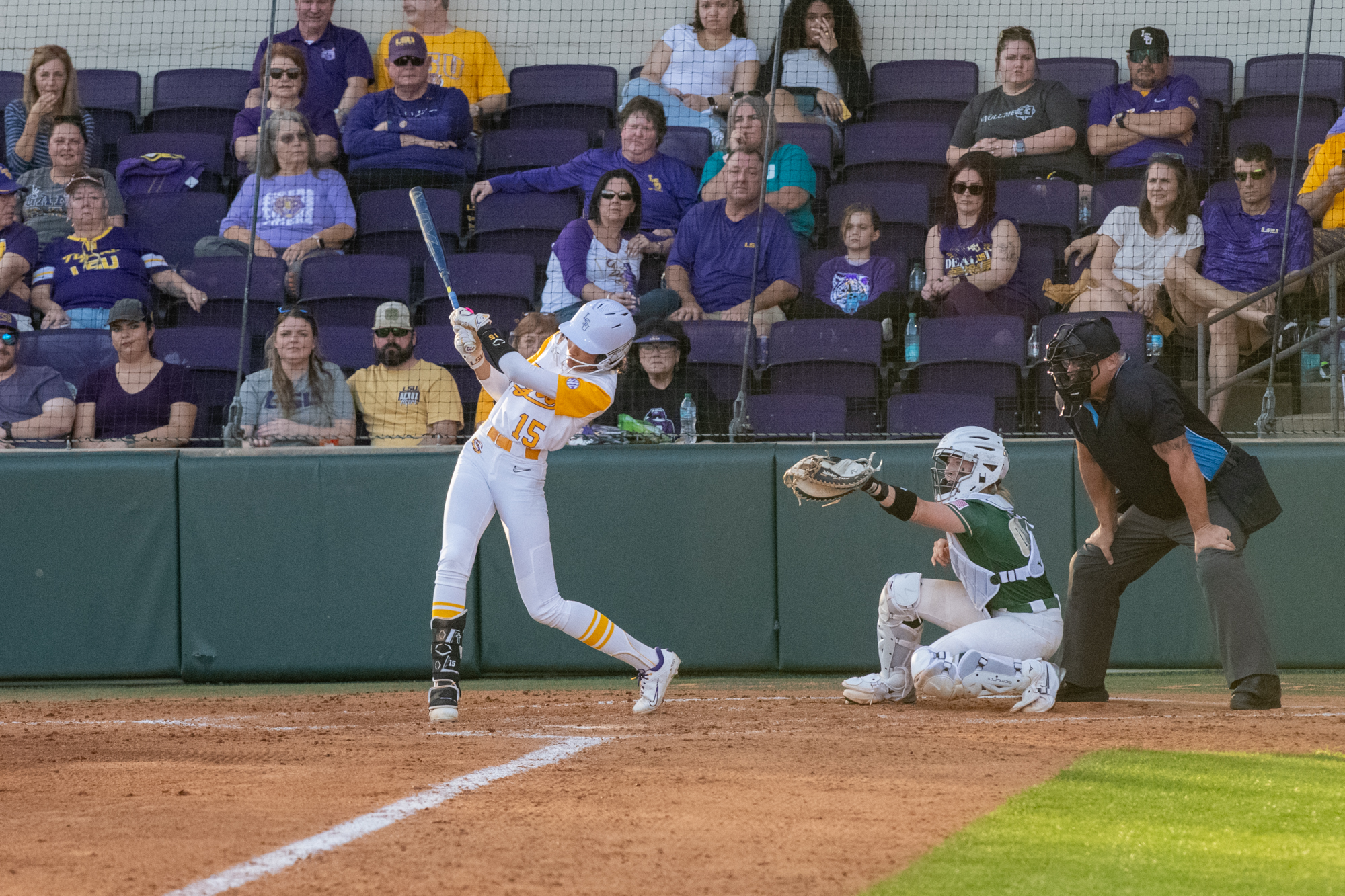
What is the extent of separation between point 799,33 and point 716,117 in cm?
99

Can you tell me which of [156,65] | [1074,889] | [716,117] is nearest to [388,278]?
[716,117]

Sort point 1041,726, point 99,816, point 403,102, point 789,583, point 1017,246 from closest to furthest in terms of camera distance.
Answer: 1. point 99,816
2. point 1041,726
3. point 789,583
4. point 1017,246
5. point 403,102

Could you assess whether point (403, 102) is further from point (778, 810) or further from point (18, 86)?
point (778, 810)

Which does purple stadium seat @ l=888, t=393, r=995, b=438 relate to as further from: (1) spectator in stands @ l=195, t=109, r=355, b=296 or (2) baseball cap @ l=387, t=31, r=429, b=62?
(2) baseball cap @ l=387, t=31, r=429, b=62

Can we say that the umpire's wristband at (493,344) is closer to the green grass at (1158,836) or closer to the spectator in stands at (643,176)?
the green grass at (1158,836)

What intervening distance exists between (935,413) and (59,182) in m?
5.80

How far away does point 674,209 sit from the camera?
8680mm

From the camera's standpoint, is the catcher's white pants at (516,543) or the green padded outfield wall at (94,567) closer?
the catcher's white pants at (516,543)

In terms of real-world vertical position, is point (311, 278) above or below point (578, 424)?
above

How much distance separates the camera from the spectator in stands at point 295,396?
7477mm

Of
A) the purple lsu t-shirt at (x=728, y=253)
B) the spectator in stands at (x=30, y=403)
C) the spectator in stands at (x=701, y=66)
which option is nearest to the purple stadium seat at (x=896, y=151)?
the spectator in stands at (x=701, y=66)

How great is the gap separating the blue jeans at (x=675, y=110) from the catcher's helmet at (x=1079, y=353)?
14.2 feet

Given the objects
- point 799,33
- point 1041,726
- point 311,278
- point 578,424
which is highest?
point 799,33

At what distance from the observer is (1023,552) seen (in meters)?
5.43
